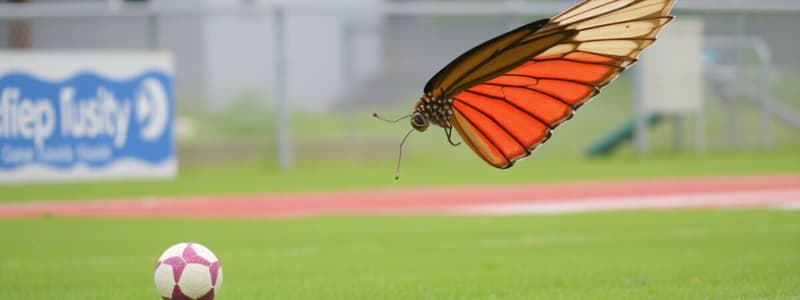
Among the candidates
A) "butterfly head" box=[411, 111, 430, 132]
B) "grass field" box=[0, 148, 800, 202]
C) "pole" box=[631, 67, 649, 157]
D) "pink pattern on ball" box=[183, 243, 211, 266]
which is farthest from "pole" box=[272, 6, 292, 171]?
"butterfly head" box=[411, 111, 430, 132]

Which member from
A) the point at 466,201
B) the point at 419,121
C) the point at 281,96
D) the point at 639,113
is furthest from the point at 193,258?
the point at 639,113

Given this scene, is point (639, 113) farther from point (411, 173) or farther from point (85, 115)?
point (85, 115)

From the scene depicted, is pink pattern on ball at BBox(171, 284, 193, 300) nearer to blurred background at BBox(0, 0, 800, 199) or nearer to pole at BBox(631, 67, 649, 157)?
blurred background at BBox(0, 0, 800, 199)

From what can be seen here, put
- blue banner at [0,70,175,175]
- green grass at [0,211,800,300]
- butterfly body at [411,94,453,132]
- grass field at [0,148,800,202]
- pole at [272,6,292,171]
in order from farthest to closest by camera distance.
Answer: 1. pole at [272,6,292,171]
2. grass field at [0,148,800,202]
3. blue banner at [0,70,175,175]
4. green grass at [0,211,800,300]
5. butterfly body at [411,94,453,132]

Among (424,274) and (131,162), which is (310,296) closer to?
(424,274)

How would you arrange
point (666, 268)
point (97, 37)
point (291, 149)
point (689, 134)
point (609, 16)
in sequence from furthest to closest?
point (689, 134) < point (291, 149) < point (97, 37) < point (666, 268) < point (609, 16)

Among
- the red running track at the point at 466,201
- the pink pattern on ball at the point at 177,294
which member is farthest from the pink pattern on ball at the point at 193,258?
the red running track at the point at 466,201

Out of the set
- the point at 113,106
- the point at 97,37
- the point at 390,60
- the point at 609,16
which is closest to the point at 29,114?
the point at 113,106
